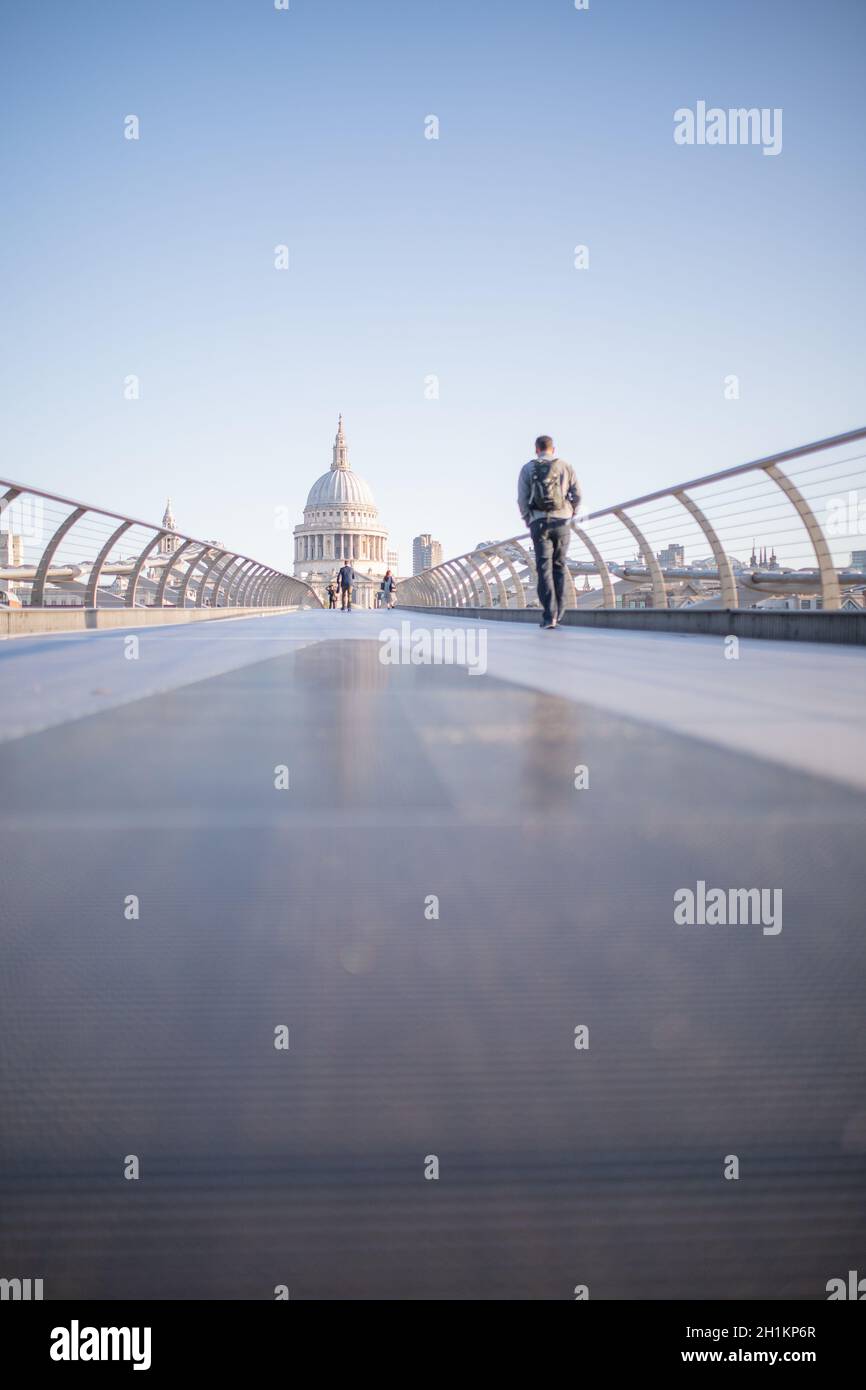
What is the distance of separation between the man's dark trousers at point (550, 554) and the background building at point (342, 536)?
316 feet

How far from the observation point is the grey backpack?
1005cm

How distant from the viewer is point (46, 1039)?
791 millimetres

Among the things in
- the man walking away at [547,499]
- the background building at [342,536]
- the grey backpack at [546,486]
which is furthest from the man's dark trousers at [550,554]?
the background building at [342,536]

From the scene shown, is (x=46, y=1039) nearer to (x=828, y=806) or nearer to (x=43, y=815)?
(x=43, y=815)

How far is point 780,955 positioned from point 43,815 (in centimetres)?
127

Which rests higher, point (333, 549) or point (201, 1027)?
point (333, 549)

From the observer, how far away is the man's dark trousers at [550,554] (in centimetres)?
1030

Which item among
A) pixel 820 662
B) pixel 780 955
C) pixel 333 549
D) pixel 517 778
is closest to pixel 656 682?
pixel 820 662

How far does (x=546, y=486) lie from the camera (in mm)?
10062

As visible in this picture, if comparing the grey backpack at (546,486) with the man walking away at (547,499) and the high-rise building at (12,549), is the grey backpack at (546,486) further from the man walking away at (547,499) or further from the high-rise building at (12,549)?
the high-rise building at (12,549)

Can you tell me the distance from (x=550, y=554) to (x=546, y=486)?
0.87m

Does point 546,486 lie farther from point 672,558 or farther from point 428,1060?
point 428,1060

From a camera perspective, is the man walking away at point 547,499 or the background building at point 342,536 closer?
the man walking away at point 547,499

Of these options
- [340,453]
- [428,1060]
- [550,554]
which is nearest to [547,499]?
[550,554]
